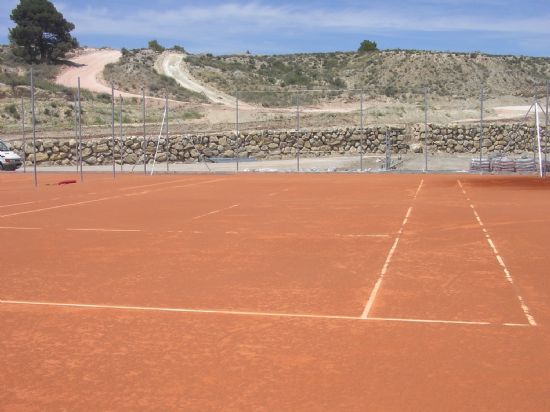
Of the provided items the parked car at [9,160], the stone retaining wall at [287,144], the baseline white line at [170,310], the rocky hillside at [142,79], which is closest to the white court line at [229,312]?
the baseline white line at [170,310]

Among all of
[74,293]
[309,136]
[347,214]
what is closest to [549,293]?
[74,293]

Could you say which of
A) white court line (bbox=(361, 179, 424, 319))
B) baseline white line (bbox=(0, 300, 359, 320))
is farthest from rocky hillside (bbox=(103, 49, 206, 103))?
baseline white line (bbox=(0, 300, 359, 320))

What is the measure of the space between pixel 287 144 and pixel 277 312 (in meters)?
31.7

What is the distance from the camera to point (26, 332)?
6.09m

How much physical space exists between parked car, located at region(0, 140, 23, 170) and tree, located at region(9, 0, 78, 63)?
174 feet

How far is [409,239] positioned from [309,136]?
27.3 metres

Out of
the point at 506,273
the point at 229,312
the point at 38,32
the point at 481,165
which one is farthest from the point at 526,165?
the point at 38,32

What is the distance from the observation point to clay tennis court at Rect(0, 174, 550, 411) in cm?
471

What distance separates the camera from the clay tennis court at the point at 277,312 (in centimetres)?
471

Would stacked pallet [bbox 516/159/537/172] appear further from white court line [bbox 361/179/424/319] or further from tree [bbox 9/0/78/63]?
tree [bbox 9/0/78/63]

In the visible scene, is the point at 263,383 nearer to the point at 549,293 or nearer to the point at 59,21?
the point at 549,293

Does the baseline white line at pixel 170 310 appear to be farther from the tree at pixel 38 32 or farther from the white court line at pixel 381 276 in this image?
the tree at pixel 38 32

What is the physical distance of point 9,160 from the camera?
33469 mm

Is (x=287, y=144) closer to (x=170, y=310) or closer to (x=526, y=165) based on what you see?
(x=526, y=165)
